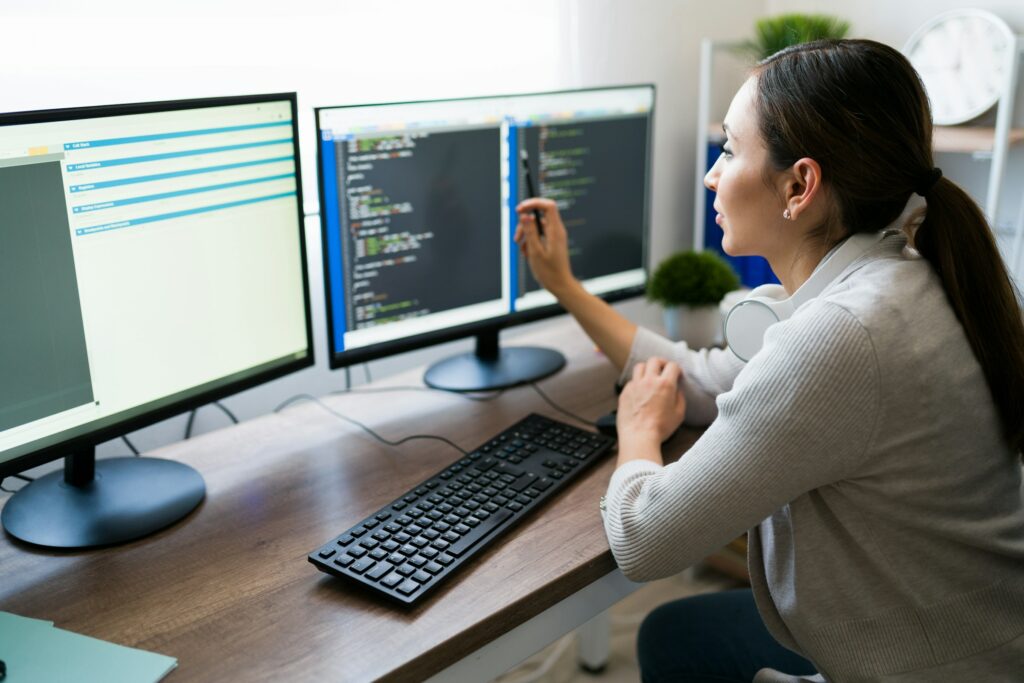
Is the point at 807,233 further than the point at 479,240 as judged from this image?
No

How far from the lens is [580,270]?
1625 millimetres

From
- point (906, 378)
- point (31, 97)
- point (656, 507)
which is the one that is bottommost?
point (656, 507)

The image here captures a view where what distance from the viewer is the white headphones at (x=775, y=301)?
3.31 feet

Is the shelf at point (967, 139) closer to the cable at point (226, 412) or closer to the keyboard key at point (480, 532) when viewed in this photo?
the keyboard key at point (480, 532)

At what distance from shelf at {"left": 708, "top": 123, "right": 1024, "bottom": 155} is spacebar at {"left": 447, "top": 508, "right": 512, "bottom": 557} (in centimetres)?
106

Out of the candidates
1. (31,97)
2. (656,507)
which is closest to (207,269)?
(31,97)

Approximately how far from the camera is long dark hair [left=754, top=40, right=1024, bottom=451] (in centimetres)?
95

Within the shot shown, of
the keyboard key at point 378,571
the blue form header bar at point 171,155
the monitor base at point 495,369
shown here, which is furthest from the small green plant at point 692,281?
the keyboard key at point 378,571

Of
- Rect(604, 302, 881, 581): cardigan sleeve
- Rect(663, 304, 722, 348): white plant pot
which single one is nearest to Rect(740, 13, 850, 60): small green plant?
Rect(663, 304, 722, 348): white plant pot

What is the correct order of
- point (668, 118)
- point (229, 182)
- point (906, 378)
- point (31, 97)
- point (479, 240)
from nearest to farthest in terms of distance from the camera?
point (906, 378)
point (229, 182)
point (31, 97)
point (479, 240)
point (668, 118)

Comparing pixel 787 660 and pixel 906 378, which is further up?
pixel 906 378

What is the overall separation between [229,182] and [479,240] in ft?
1.48

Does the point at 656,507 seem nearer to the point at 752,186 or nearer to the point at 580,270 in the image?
the point at 752,186

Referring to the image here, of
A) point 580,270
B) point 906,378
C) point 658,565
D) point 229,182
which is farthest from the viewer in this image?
point 580,270
